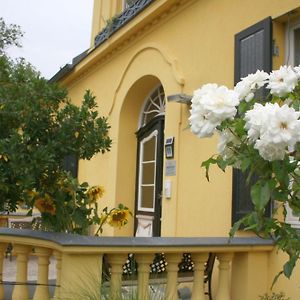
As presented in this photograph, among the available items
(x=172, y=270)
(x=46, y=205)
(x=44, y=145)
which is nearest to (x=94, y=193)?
(x=46, y=205)

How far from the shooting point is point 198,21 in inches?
233

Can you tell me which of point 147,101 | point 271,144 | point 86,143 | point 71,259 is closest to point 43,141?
point 86,143

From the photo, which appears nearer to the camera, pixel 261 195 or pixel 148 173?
pixel 261 195

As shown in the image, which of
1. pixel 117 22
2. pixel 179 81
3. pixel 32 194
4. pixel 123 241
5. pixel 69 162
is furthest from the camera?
pixel 117 22

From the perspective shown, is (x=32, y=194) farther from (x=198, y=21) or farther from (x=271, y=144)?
(x=198, y=21)

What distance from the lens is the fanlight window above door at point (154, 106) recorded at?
7.45 meters

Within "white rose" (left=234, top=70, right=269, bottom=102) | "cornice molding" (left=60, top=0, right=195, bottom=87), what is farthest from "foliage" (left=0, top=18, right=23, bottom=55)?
"white rose" (left=234, top=70, right=269, bottom=102)

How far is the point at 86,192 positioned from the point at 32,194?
536 millimetres

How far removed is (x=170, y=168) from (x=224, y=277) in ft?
8.09

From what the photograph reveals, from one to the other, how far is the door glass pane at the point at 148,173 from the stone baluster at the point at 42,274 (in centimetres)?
389

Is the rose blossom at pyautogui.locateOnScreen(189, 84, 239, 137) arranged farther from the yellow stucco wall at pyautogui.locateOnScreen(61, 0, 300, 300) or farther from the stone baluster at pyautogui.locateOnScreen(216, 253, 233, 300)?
the yellow stucco wall at pyautogui.locateOnScreen(61, 0, 300, 300)

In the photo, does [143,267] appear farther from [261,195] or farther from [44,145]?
[261,195]

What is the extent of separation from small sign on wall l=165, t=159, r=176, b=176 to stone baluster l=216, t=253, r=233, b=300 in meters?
2.25

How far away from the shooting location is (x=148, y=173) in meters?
7.72
